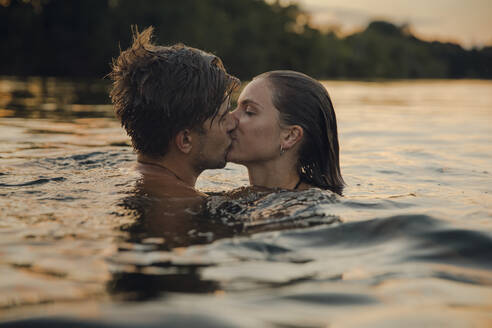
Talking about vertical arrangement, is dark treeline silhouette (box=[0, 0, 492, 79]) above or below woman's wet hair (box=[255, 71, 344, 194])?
above

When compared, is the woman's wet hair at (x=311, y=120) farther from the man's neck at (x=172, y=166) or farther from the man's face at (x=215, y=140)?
the man's neck at (x=172, y=166)

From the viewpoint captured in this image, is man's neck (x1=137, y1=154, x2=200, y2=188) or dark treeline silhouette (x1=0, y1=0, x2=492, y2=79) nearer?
man's neck (x1=137, y1=154, x2=200, y2=188)

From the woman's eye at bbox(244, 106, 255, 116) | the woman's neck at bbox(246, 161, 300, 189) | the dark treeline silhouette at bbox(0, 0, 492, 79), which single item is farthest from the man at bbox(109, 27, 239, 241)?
the dark treeline silhouette at bbox(0, 0, 492, 79)

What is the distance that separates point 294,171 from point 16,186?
95.7 inches

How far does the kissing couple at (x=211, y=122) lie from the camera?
4.50 m

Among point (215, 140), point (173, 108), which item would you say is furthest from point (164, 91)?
point (215, 140)

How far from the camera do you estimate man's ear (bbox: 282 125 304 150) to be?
4953 mm

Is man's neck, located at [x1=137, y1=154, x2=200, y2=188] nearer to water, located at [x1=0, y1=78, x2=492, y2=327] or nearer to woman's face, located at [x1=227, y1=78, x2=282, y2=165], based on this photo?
water, located at [x1=0, y1=78, x2=492, y2=327]

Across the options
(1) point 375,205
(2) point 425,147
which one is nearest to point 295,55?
(2) point 425,147

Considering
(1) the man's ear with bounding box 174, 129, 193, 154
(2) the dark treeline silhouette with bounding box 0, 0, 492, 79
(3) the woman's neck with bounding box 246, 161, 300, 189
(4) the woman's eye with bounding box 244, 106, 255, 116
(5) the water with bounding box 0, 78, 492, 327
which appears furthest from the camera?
(2) the dark treeline silhouette with bounding box 0, 0, 492, 79

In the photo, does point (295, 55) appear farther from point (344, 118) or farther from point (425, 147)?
point (425, 147)

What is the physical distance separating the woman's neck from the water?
1.78 ft

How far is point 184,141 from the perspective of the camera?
467cm

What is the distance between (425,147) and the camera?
28.5 feet
